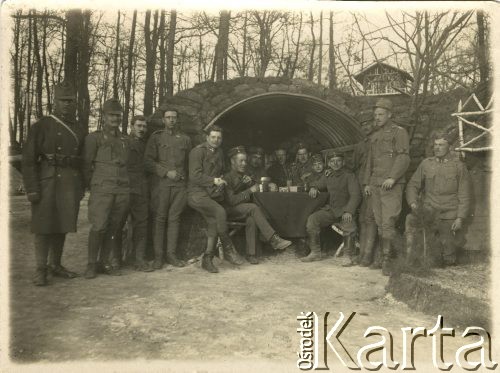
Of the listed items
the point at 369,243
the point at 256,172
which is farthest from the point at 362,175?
the point at 256,172

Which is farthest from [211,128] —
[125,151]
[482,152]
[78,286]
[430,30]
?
[482,152]

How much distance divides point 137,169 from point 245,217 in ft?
4.94

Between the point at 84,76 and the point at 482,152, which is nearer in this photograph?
the point at 482,152

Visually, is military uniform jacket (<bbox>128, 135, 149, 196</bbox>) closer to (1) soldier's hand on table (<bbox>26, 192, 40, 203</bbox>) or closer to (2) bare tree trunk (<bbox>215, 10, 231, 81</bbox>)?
(1) soldier's hand on table (<bbox>26, 192, 40, 203</bbox>)

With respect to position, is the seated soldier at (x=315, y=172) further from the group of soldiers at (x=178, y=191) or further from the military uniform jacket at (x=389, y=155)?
the military uniform jacket at (x=389, y=155)

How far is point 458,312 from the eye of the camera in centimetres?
320

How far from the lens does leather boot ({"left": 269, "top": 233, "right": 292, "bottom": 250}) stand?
542cm

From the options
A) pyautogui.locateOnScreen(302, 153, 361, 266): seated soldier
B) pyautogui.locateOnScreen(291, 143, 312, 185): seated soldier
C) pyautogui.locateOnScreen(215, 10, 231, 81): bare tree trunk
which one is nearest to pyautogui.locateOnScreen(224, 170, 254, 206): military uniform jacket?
pyautogui.locateOnScreen(302, 153, 361, 266): seated soldier

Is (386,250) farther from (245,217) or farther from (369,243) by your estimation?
(245,217)

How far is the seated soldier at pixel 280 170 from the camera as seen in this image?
7477 mm

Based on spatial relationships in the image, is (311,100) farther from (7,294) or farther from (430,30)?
(7,294)

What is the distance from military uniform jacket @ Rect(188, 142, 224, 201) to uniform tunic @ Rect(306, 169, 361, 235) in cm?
138

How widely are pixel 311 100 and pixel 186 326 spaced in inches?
167

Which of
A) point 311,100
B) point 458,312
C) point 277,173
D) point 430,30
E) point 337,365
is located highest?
point 430,30
